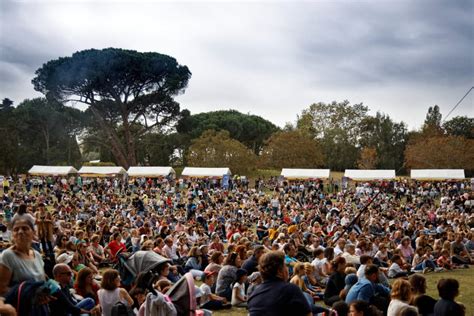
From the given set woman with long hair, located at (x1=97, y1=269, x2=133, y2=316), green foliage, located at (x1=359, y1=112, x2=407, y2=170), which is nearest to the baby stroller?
woman with long hair, located at (x1=97, y1=269, x2=133, y2=316)

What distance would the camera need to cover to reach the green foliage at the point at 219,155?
51.2 m

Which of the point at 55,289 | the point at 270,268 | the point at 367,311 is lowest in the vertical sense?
the point at 367,311

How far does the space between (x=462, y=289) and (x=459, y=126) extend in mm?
62519

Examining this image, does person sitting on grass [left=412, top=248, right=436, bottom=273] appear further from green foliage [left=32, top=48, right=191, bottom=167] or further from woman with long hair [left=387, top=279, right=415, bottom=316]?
green foliage [left=32, top=48, right=191, bottom=167]

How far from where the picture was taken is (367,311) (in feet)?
17.2

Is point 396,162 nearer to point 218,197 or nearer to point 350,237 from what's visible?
point 218,197

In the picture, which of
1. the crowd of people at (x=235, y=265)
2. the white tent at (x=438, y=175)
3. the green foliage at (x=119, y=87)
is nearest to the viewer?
the crowd of people at (x=235, y=265)

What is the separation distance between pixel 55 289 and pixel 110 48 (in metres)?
52.8

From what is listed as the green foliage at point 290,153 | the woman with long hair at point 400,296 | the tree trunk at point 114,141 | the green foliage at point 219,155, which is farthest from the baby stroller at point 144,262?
the green foliage at point 290,153

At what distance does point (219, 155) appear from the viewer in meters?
51.1

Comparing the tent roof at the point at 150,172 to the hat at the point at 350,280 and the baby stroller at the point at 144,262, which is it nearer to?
the hat at the point at 350,280

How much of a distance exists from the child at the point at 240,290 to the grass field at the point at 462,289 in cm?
12

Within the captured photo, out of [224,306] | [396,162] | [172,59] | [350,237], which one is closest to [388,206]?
[350,237]

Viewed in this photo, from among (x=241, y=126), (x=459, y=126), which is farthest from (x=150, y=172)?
(x=459, y=126)
